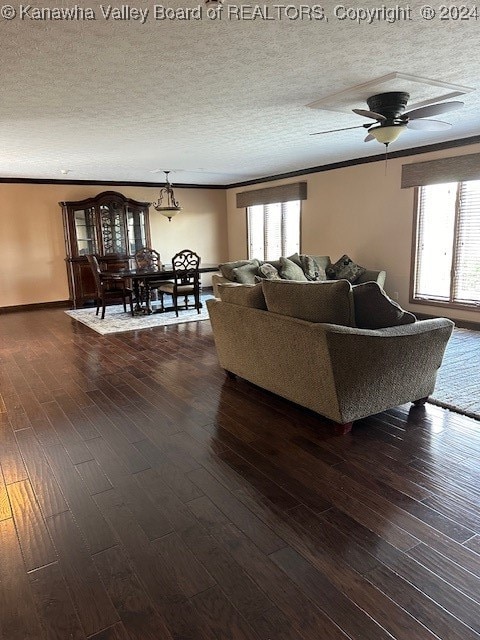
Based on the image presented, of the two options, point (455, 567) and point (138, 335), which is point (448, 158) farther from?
point (455, 567)

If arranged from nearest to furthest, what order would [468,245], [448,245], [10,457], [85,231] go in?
[10,457] → [468,245] → [448,245] → [85,231]

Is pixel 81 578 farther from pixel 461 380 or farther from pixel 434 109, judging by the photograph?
pixel 434 109

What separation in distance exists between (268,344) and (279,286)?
0.44 m

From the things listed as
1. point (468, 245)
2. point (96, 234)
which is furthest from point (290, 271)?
point (96, 234)

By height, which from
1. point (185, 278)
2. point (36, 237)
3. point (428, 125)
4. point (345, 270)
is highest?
point (428, 125)

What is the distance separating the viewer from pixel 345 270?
21.9 feet

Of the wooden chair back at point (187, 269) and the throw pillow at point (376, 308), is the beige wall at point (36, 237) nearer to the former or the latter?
the wooden chair back at point (187, 269)

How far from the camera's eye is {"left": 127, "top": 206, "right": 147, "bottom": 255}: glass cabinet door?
868 centimetres

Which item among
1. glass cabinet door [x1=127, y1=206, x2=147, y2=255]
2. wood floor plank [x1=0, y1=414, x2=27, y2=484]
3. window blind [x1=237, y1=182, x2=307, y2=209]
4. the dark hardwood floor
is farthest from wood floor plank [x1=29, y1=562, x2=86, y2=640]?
glass cabinet door [x1=127, y1=206, x2=147, y2=255]

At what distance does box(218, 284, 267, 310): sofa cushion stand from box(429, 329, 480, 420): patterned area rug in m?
1.51

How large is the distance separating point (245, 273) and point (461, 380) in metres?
3.22

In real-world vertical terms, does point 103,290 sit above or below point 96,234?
below

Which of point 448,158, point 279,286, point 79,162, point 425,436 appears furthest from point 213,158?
point 425,436

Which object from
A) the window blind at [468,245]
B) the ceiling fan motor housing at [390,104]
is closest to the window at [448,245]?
the window blind at [468,245]
